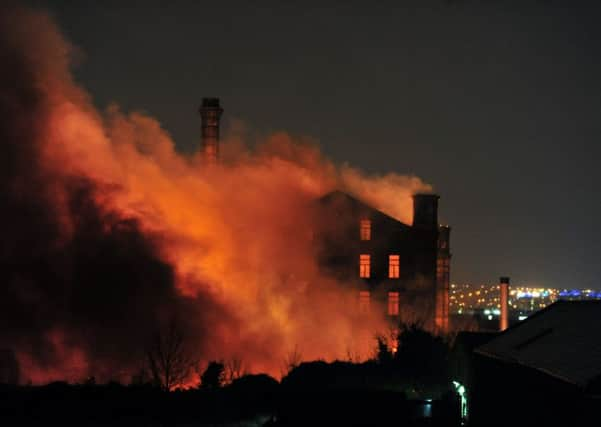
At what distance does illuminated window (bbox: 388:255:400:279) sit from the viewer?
61.1 m

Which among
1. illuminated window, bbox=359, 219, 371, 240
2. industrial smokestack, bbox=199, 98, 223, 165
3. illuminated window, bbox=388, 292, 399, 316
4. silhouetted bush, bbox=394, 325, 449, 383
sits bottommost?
silhouetted bush, bbox=394, 325, 449, 383

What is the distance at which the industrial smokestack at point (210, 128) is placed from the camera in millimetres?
56406

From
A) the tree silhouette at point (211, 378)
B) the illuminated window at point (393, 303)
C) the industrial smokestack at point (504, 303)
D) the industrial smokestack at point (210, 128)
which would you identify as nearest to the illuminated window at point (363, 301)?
the illuminated window at point (393, 303)

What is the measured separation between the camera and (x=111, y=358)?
1737 inches

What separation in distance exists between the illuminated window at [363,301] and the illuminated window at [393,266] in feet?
7.51

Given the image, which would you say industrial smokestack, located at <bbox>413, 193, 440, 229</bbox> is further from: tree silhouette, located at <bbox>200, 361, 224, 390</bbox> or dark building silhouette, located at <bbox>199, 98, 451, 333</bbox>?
tree silhouette, located at <bbox>200, 361, 224, 390</bbox>

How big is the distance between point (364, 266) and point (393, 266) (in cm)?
217

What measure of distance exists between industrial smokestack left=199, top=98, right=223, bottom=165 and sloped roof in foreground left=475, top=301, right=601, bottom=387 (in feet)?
98.3

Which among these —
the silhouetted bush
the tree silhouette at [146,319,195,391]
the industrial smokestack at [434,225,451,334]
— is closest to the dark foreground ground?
the tree silhouette at [146,319,195,391]

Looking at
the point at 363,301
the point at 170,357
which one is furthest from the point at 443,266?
the point at 170,357

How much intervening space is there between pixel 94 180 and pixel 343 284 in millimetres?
20721

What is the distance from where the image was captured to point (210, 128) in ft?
186

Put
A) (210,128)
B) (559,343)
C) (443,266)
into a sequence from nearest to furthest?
1. (559,343)
2. (210,128)
3. (443,266)

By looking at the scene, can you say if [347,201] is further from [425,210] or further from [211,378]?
[211,378]
